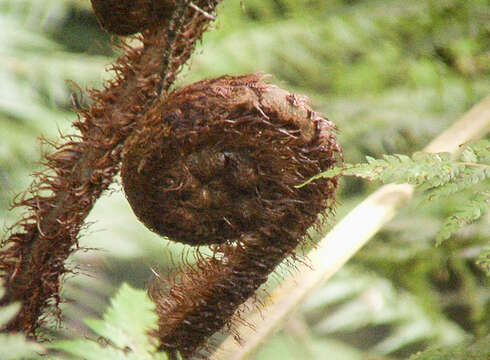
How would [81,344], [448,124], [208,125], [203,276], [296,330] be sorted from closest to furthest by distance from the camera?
1. [81,344]
2. [208,125]
3. [203,276]
4. [296,330]
5. [448,124]

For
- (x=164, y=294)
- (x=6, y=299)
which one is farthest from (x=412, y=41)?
(x=6, y=299)

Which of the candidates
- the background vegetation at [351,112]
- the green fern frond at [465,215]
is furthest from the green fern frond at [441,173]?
the background vegetation at [351,112]

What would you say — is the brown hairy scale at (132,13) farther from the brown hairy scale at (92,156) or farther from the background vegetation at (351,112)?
the background vegetation at (351,112)

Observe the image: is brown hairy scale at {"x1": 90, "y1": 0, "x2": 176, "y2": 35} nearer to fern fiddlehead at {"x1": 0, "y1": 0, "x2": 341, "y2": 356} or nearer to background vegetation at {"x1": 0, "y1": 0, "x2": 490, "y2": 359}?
fern fiddlehead at {"x1": 0, "y1": 0, "x2": 341, "y2": 356}

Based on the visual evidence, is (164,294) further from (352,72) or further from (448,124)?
(352,72)

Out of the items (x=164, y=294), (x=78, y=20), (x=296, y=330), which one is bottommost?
(x=164, y=294)
